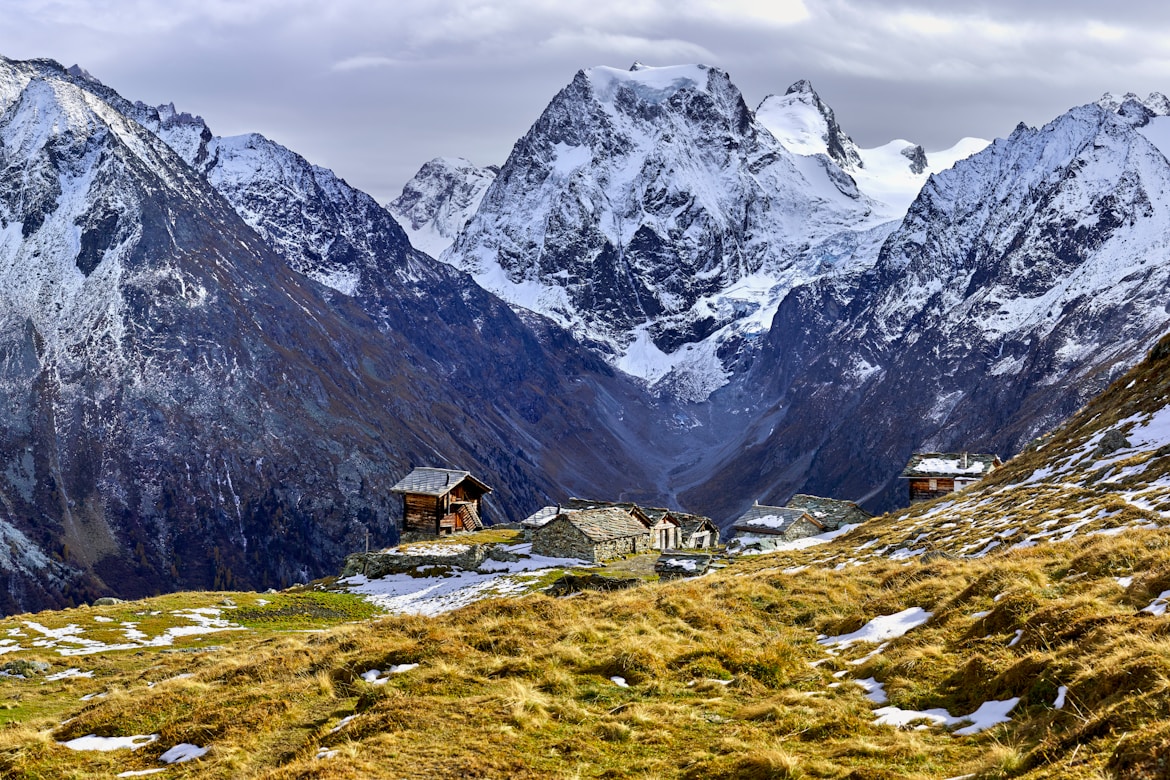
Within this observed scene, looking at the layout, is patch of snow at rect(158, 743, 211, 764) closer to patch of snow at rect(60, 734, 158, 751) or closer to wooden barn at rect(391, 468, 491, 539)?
patch of snow at rect(60, 734, 158, 751)

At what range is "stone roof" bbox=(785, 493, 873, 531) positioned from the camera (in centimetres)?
9269

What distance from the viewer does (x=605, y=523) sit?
259 ft

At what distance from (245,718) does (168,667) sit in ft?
50.6

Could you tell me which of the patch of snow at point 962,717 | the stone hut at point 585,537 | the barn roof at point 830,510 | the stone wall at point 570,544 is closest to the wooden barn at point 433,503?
the stone hut at point 585,537

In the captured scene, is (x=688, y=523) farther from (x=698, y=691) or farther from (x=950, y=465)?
(x=698, y=691)

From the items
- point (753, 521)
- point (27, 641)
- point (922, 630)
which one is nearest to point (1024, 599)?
point (922, 630)

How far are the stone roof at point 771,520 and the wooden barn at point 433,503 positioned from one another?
26.5 m

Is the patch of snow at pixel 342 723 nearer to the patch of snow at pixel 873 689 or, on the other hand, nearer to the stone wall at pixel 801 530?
the patch of snow at pixel 873 689

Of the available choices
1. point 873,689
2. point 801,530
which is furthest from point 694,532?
point 873,689

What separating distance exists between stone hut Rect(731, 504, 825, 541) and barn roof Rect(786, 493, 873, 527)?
203 cm

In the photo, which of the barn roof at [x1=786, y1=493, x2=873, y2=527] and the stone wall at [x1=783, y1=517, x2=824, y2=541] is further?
the barn roof at [x1=786, y1=493, x2=873, y2=527]

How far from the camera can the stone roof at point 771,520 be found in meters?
89.0

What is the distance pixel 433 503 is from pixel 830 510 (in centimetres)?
3929

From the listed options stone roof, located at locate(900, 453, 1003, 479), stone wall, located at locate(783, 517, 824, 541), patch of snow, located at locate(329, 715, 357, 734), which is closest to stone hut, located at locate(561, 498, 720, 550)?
stone wall, located at locate(783, 517, 824, 541)
